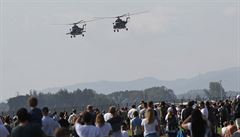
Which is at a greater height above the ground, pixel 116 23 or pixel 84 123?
pixel 116 23

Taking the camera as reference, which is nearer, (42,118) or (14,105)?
(42,118)

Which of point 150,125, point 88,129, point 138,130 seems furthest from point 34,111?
point 138,130

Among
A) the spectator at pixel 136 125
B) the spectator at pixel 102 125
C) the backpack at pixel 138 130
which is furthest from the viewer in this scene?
the backpack at pixel 138 130

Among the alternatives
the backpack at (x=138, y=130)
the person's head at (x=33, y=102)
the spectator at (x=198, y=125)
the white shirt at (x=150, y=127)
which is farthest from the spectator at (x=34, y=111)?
the backpack at (x=138, y=130)

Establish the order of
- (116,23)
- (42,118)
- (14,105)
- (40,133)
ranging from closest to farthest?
(40,133) < (42,118) < (116,23) < (14,105)

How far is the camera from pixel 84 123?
55.9 feet

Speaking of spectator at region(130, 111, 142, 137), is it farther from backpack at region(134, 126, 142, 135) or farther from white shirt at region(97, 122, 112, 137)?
white shirt at region(97, 122, 112, 137)

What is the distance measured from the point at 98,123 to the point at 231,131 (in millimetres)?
3104

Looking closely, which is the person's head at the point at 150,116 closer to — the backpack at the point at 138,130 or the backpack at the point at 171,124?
the backpack at the point at 138,130

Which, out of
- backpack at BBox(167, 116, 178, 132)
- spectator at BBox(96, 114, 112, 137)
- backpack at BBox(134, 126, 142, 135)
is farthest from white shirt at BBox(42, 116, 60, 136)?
backpack at BBox(167, 116, 178, 132)

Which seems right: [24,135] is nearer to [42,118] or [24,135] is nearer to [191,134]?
[191,134]

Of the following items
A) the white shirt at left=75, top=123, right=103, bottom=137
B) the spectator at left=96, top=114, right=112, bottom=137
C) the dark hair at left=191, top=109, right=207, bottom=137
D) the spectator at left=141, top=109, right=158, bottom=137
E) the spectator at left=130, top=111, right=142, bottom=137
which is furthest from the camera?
the spectator at left=130, top=111, right=142, bottom=137

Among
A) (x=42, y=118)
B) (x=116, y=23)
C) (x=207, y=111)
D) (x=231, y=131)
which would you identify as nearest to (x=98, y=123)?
(x=42, y=118)

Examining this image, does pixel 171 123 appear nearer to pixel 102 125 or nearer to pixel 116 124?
pixel 116 124
